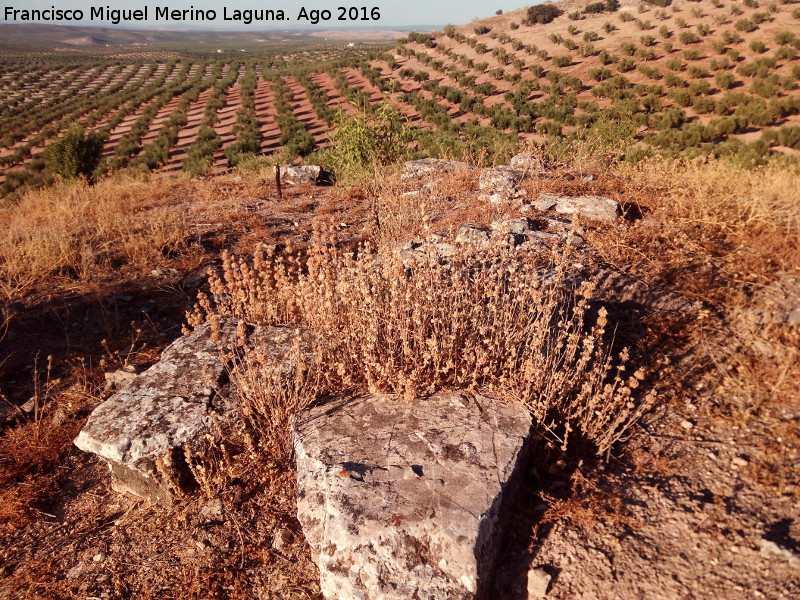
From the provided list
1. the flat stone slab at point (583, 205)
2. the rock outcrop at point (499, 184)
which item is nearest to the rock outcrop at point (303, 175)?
the rock outcrop at point (499, 184)

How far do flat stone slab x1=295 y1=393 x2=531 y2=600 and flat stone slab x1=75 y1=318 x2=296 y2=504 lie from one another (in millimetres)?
643

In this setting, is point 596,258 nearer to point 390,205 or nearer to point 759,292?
point 759,292

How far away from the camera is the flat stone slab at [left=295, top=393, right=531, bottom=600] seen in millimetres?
1845

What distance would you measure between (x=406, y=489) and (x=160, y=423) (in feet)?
4.85

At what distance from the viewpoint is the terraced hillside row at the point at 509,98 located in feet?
52.5

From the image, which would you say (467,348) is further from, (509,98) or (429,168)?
(509,98)

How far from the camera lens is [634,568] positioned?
1895mm

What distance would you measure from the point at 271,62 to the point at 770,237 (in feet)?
245

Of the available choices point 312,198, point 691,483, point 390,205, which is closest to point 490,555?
point 691,483

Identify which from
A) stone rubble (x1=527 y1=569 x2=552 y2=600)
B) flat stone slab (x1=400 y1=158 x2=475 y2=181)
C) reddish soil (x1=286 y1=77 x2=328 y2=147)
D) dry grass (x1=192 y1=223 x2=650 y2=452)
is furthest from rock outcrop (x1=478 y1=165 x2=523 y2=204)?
reddish soil (x1=286 y1=77 x2=328 y2=147)

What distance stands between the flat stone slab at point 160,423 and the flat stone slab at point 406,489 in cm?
64

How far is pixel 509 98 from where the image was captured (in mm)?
26047

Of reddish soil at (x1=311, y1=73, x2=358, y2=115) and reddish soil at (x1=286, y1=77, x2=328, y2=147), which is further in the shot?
reddish soil at (x1=311, y1=73, x2=358, y2=115)

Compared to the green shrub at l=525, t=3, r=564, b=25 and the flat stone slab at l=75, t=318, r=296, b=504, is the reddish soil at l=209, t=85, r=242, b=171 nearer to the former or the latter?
the flat stone slab at l=75, t=318, r=296, b=504
